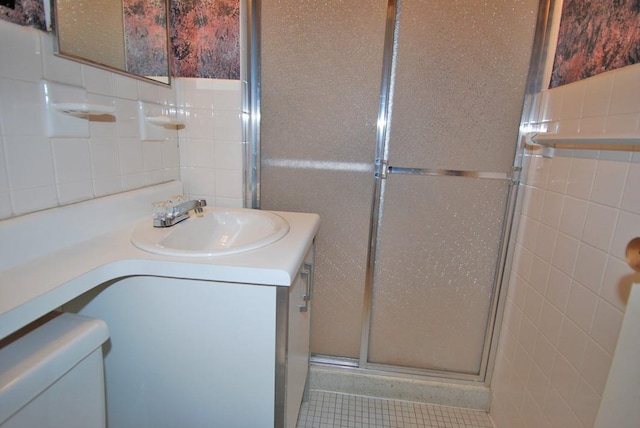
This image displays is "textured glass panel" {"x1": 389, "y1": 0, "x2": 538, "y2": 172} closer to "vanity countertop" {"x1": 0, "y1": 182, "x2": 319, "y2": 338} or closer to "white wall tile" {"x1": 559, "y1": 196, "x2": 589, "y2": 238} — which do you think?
"white wall tile" {"x1": 559, "y1": 196, "x2": 589, "y2": 238}

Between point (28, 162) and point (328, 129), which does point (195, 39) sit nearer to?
point (328, 129)

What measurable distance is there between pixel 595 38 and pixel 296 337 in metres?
1.36

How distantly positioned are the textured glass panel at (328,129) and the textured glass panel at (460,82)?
5.1 inches

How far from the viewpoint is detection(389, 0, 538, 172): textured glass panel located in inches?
50.6

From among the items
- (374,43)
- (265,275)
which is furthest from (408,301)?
(374,43)

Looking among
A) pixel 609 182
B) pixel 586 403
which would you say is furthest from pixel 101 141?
pixel 586 403

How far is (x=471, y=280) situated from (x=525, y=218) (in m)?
0.36

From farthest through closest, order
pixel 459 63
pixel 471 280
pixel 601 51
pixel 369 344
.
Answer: pixel 369 344 → pixel 471 280 → pixel 459 63 → pixel 601 51

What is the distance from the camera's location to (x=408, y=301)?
5.08ft

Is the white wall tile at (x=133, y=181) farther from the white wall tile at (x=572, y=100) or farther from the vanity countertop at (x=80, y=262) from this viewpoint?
the white wall tile at (x=572, y=100)

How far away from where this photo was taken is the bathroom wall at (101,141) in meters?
0.77

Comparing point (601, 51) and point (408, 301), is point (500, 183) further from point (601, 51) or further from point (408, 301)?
point (408, 301)

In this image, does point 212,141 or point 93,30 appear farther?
point 212,141

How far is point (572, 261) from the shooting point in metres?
1.06
